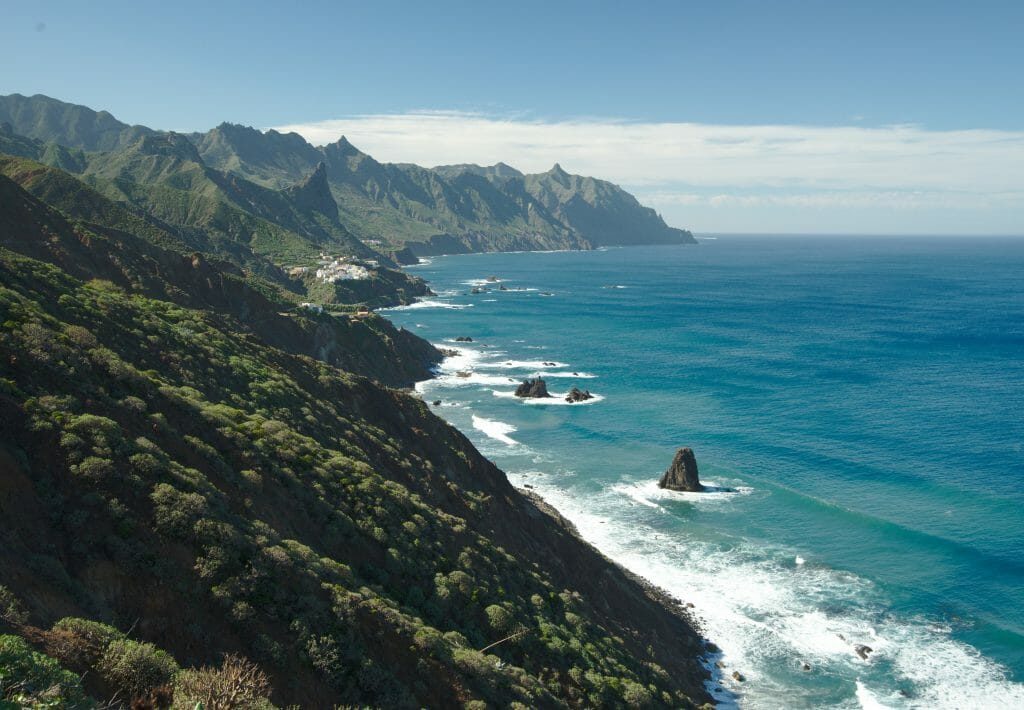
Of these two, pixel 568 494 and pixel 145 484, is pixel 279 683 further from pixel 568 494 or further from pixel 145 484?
pixel 568 494

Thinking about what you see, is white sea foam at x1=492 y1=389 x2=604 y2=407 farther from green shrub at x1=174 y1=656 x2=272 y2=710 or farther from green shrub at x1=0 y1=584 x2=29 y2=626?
green shrub at x1=0 y1=584 x2=29 y2=626

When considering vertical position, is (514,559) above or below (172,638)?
below

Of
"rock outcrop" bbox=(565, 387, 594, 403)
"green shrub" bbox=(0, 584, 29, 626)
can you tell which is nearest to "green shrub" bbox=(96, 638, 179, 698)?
"green shrub" bbox=(0, 584, 29, 626)

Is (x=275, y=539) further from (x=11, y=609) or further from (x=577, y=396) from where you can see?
(x=577, y=396)

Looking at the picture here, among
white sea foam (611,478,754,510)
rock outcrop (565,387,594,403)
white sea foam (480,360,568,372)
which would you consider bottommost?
white sea foam (611,478,754,510)

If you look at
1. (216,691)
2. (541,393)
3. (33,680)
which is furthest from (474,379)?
(33,680)

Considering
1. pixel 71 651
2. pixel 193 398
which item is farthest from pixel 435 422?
pixel 71 651
